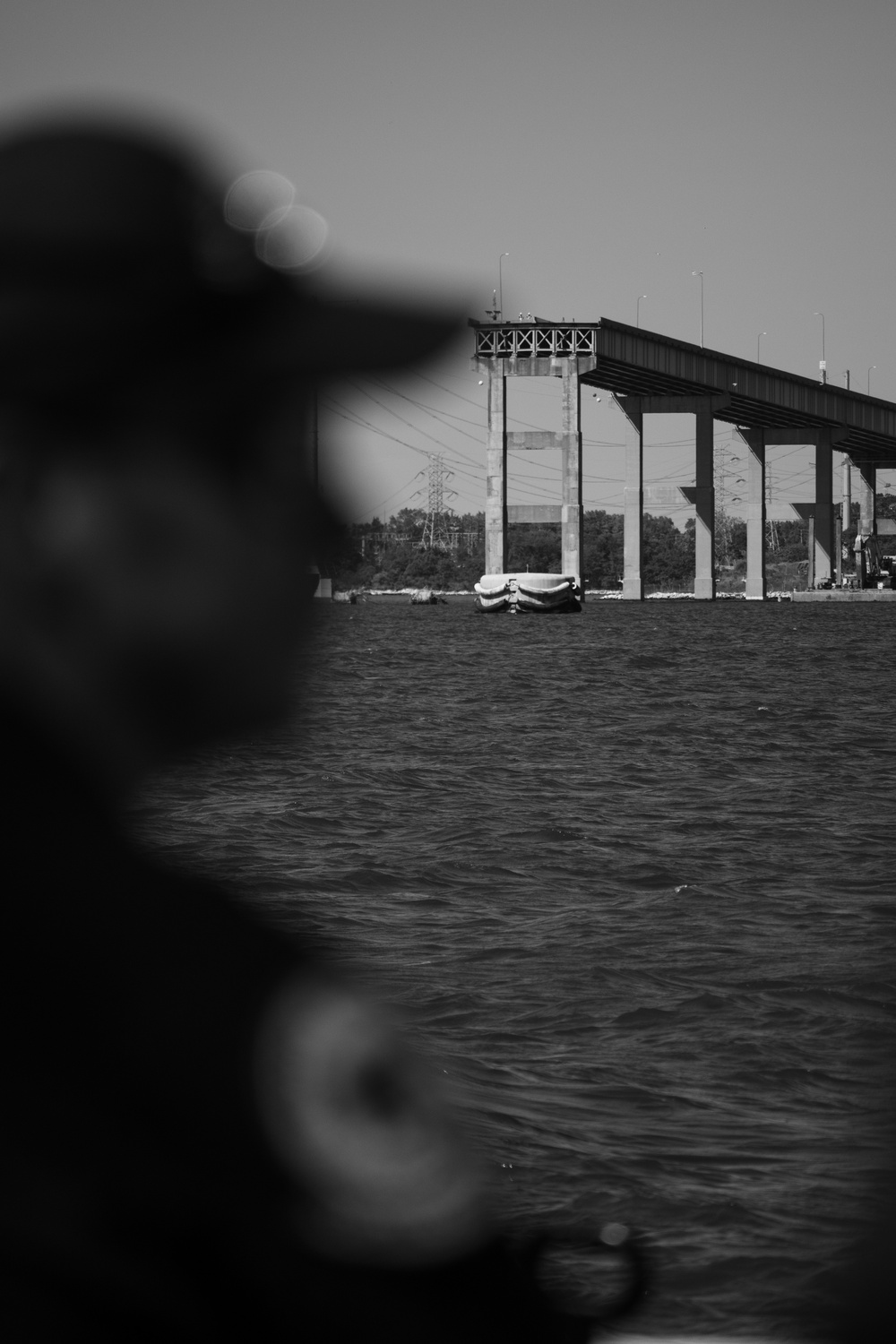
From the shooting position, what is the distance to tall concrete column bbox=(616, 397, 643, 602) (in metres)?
104

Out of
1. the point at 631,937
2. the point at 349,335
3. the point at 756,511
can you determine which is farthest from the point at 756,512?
the point at 349,335

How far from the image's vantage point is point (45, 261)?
3.37 feet

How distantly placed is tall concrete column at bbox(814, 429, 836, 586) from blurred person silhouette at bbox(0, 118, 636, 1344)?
119400 mm

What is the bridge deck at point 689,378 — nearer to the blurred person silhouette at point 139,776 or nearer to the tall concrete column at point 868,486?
the tall concrete column at point 868,486

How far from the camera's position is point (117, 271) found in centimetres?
104

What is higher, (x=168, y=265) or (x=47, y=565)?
(x=168, y=265)

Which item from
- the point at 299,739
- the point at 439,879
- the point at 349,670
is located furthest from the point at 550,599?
the point at 299,739

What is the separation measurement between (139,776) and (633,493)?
10389cm

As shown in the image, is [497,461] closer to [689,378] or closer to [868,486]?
[689,378]

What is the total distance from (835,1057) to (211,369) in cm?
758

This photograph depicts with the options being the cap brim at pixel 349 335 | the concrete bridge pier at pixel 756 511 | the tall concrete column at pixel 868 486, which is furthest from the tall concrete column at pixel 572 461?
the cap brim at pixel 349 335

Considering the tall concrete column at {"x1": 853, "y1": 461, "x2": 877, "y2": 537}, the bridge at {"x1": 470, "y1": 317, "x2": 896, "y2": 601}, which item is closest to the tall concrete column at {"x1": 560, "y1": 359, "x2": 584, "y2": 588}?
the bridge at {"x1": 470, "y1": 317, "x2": 896, "y2": 601}

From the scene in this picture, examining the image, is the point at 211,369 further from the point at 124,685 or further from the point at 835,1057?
the point at 835,1057

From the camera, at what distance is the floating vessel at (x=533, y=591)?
99688 mm
